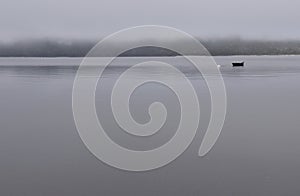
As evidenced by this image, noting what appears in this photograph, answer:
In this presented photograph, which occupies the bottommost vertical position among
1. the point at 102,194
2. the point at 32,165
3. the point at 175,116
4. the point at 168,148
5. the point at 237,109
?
the point at 102,194

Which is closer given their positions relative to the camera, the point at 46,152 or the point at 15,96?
the point at 46,152

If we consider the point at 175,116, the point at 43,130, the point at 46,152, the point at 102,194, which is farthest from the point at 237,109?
the point at 102,194

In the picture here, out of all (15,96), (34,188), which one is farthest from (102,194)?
(15,96)

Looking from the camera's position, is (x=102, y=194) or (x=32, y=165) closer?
(x=102, y=194)

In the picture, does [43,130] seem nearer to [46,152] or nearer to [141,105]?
[46,152]

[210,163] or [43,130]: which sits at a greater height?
[43,130]

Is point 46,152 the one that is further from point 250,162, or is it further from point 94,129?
point 250,162

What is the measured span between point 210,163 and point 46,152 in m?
3.20

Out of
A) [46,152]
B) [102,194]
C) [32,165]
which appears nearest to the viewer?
[102,194]

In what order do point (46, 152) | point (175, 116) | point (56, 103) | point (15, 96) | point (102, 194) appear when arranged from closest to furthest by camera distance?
1. point (102, 194)
2. point (46, 152)
3. point (175, 116)
4. point (56, 103)
5. point (15, 96)

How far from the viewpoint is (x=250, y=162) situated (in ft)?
24.8

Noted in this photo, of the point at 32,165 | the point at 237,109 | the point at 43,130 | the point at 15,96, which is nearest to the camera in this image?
the point at 32,165

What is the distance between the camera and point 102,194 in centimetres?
603

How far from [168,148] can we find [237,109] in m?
6.16
